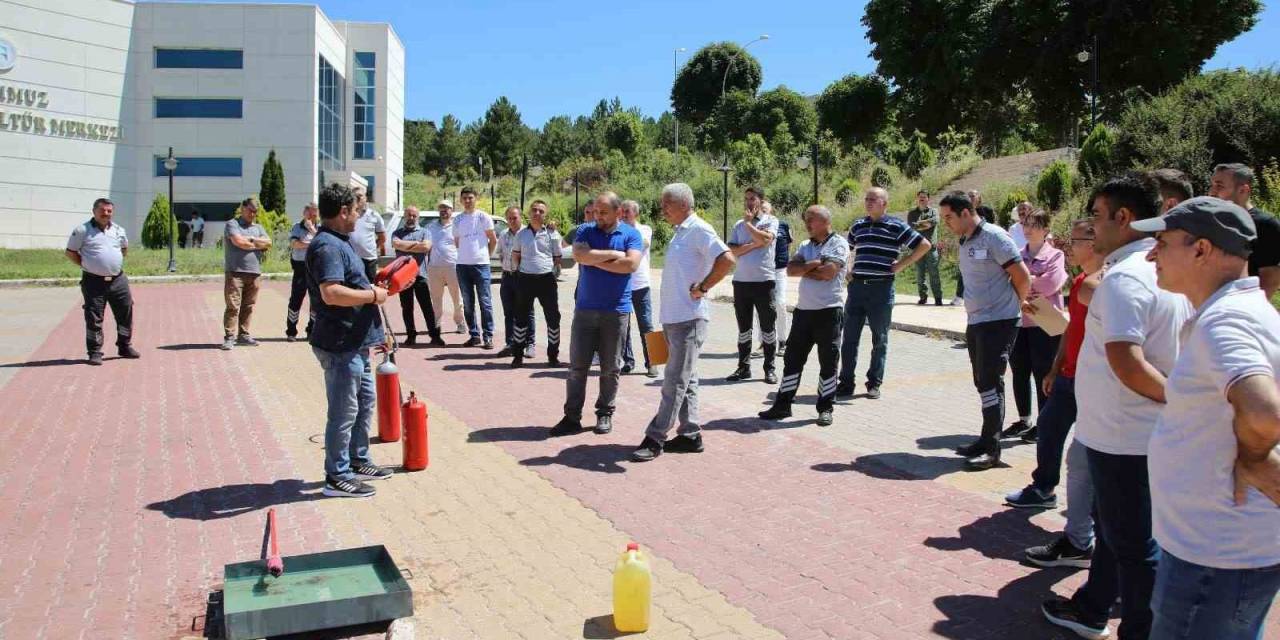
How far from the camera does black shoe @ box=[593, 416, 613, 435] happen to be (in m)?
8.02

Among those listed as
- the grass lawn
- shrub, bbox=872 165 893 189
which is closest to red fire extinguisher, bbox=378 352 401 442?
the grass lawn

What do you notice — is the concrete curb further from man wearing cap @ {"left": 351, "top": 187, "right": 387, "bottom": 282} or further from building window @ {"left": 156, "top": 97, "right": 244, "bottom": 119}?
building window @ {"left": 156, "top": 97, "right": 244, "bottom": 119}

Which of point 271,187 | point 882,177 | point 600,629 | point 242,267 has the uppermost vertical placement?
point 882,177

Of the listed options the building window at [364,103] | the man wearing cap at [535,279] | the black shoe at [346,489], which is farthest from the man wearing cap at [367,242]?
the building window at [364,103]

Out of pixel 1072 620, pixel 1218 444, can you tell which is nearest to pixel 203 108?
pixel 1072 620

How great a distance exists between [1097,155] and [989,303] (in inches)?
773

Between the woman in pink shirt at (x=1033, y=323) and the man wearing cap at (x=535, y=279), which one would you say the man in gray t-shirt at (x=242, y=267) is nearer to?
the man wearing cap at (x=535, y=279)

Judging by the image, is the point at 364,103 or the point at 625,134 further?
the point at 625,134

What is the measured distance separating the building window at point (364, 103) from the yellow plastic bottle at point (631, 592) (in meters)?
59.0

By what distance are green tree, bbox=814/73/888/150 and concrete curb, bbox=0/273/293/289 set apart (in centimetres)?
3874

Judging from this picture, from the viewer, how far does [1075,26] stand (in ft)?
136

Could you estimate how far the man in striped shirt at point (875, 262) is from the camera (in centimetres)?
905

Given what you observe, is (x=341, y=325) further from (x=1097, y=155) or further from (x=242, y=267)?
(x=1097, y=155)

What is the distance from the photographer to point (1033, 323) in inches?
281
